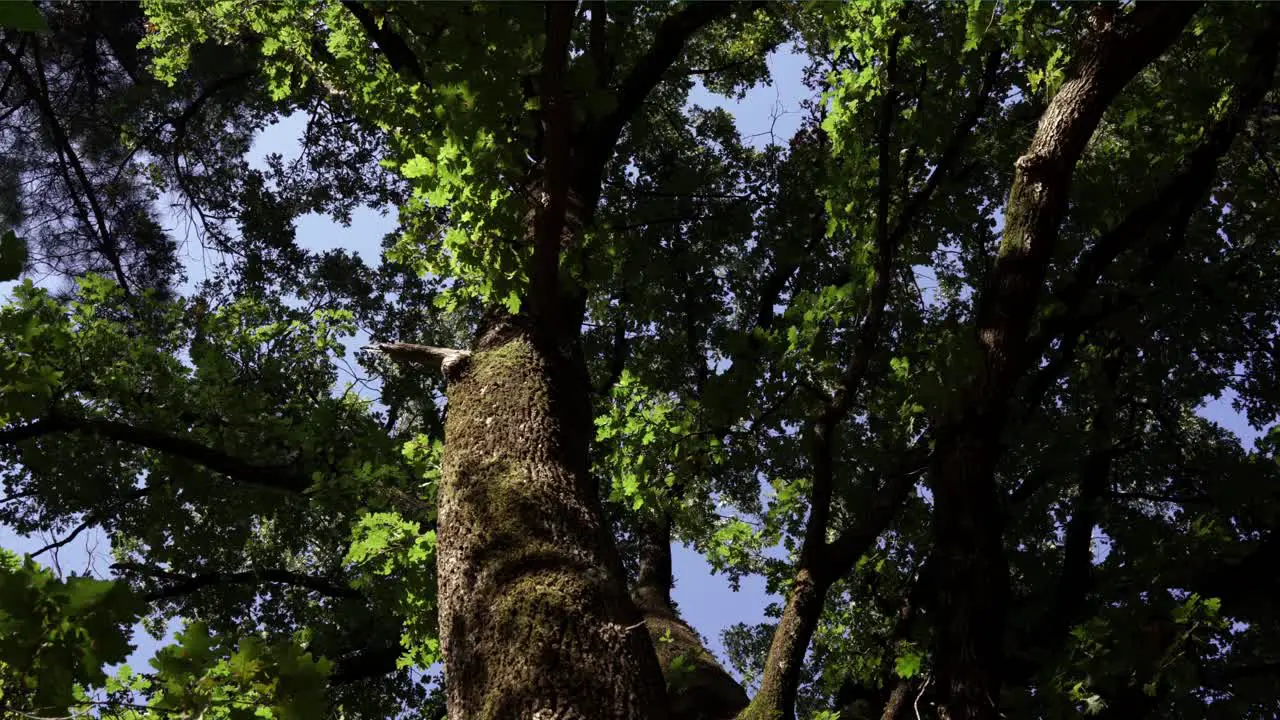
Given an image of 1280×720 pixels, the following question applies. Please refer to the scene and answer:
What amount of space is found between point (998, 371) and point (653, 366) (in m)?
5.02

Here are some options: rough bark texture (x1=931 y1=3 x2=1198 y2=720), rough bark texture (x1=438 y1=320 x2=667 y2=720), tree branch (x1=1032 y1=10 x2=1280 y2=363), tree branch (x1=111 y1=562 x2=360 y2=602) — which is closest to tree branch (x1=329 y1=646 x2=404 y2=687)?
tree branch (x1=111 y1=562 x2=360 y2=602)

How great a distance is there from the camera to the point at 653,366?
8.47 m

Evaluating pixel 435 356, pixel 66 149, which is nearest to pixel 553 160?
pixel 435 356

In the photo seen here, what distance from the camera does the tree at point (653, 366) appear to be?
3.32 meters

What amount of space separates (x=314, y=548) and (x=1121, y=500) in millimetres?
8738

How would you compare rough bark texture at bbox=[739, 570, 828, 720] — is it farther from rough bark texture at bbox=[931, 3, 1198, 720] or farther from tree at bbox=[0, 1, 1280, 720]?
rough bark texture at bbox=[931, 3, 1198, 720]

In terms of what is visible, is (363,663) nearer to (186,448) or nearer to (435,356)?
(186,448)

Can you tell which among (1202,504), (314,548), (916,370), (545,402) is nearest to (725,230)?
(916,370)

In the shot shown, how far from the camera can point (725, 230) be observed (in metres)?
9.03

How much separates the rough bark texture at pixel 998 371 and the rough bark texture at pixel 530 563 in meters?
1.19

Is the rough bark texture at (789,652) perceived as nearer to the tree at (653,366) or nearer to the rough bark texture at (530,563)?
the tree at (653,366)

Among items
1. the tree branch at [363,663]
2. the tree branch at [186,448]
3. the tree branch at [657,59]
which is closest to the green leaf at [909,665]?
the tree branch at [657,59]

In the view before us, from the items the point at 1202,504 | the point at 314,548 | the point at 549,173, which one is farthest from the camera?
the point at 314,548

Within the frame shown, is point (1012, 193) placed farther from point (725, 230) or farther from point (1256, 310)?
point (725, 230)
